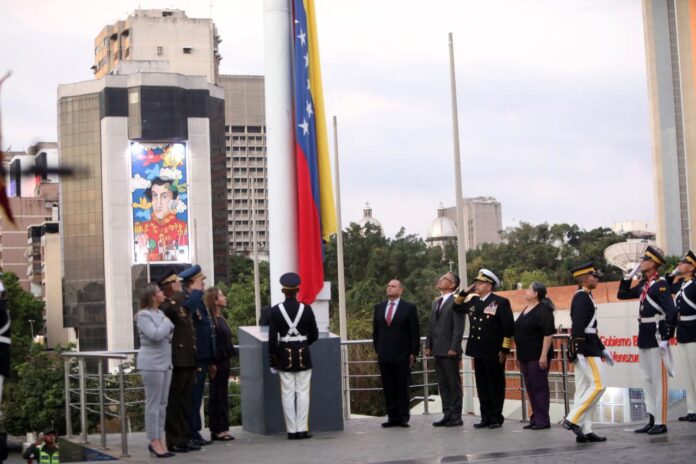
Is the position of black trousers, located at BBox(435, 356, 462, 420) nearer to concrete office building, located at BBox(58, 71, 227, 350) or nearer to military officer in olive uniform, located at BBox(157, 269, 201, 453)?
military officer in olive uniform, located at BBox(157, 269, 201, 453)

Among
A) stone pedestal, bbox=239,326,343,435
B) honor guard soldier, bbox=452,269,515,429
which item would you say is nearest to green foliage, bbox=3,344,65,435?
stone pedestal, bbox=239,326,343,435

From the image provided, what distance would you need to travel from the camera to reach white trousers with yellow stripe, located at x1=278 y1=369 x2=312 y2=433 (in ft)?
37.3

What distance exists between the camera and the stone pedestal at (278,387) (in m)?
12.0

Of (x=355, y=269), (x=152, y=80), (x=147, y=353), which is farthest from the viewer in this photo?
(x=152, y=80)

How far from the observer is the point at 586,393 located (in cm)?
1040

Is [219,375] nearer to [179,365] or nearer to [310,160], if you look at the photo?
[179,365]

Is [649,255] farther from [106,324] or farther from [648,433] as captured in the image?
[106,324]

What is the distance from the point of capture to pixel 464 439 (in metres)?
10.9

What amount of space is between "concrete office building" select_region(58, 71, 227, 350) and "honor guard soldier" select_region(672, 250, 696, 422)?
104325 mm

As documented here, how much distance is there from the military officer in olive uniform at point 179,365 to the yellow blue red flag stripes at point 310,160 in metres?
2.03

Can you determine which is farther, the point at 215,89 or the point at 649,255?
the point at 215,89

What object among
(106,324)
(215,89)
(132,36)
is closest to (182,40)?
(132,36)

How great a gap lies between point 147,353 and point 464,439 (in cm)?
315

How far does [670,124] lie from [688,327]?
9013 centimetres
